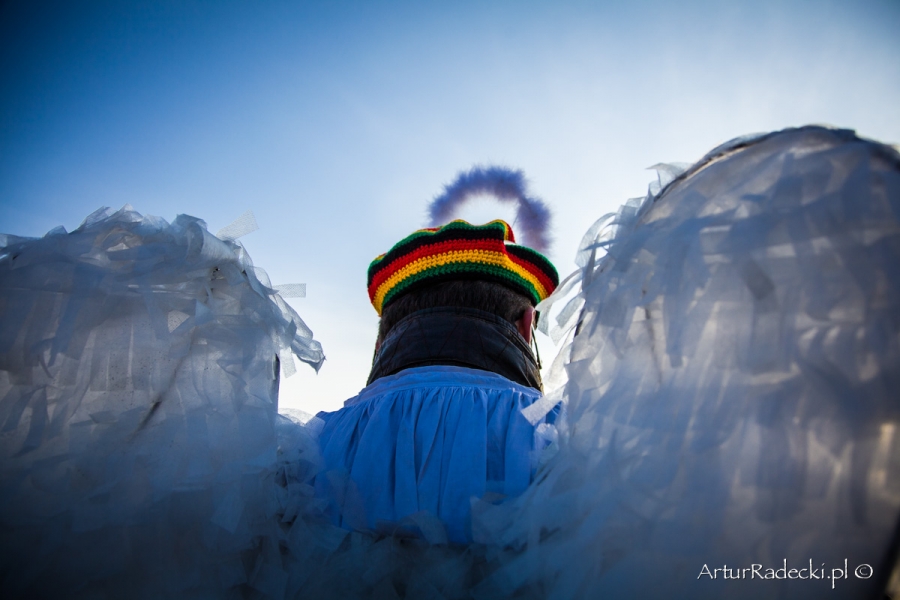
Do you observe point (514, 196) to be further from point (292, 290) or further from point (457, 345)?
point (292, 290)

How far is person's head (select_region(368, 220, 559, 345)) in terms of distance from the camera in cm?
138

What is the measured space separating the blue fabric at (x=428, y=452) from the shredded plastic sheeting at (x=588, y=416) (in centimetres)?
4

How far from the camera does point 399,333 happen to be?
133cm

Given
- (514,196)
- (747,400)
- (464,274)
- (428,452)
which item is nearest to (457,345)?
(464,274)

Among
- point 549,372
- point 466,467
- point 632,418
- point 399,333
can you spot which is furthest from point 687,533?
point 399,333

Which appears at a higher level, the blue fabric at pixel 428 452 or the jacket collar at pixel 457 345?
the jacket collar at pixel 457 345

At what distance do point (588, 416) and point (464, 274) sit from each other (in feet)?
2.79

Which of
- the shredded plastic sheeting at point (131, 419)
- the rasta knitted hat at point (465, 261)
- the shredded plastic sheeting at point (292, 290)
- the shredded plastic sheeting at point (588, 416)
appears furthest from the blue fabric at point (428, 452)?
the rasta knitted hat at point (465, 261)

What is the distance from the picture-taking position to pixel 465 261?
1406 mm

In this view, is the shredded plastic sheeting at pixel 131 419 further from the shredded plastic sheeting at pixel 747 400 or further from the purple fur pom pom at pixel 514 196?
the purple fur pom pom at pixel 514 196

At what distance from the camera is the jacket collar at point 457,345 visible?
3.96 feet

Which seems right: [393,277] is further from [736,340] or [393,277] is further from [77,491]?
[736,340]

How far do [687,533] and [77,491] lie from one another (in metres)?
0.73

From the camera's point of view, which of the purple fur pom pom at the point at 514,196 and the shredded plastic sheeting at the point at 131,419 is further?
the purple fur pom pom at the point at 514,196
